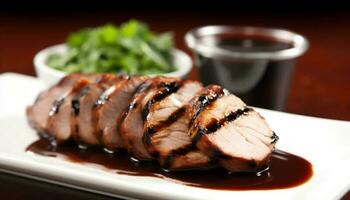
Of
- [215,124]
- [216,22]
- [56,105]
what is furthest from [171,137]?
[216,22]

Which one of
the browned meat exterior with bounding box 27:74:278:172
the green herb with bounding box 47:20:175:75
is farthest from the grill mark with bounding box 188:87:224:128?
the green herb with bounding box 47:20:175:75

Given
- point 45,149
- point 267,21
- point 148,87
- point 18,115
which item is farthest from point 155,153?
point 267,21

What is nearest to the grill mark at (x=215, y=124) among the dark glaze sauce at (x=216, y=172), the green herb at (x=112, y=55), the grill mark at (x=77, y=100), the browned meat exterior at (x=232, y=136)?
the browned meat exterior at (x=232, y=136)

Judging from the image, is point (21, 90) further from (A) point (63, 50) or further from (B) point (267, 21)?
(B) point (267, 21)

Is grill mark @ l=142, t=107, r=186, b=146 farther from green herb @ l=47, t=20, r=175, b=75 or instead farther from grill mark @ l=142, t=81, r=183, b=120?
green herb @ l=47, t=20, r=175, b=75

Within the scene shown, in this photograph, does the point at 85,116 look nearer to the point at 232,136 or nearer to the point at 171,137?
the point at 171,137

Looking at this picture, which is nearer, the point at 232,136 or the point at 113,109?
the point at 232,136

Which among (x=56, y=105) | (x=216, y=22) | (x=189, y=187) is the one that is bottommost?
(x=216, y=22)
